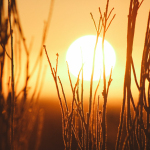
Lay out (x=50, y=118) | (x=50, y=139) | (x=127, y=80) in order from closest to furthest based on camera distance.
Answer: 1. (x=127, y=80)
2. (x=50, y=139)
3. (x=50, y=118)

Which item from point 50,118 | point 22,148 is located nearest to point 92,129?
point 22,148

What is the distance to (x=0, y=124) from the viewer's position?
118 cm

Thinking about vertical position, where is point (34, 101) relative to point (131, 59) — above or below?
below

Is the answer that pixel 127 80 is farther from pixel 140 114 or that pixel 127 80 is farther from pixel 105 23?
pixel 105 23

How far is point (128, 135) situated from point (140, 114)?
0.15 meters

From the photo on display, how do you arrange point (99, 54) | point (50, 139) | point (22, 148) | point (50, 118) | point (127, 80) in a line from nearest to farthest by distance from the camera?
point (127, 80), point (99, 54), point (22, 148), point (50, 139), point (50, 118)

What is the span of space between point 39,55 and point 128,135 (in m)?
0.80

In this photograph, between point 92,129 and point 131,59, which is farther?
point 92,129

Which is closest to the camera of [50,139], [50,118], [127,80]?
[127,80]

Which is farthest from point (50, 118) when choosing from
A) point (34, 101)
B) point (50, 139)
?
point (34, 101)

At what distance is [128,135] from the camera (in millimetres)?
1158

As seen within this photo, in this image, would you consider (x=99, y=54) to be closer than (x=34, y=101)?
Yes

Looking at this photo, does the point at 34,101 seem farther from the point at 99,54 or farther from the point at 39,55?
the point at 99,54

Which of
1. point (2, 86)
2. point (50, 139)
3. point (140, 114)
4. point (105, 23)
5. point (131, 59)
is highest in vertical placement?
point (105, 23)
